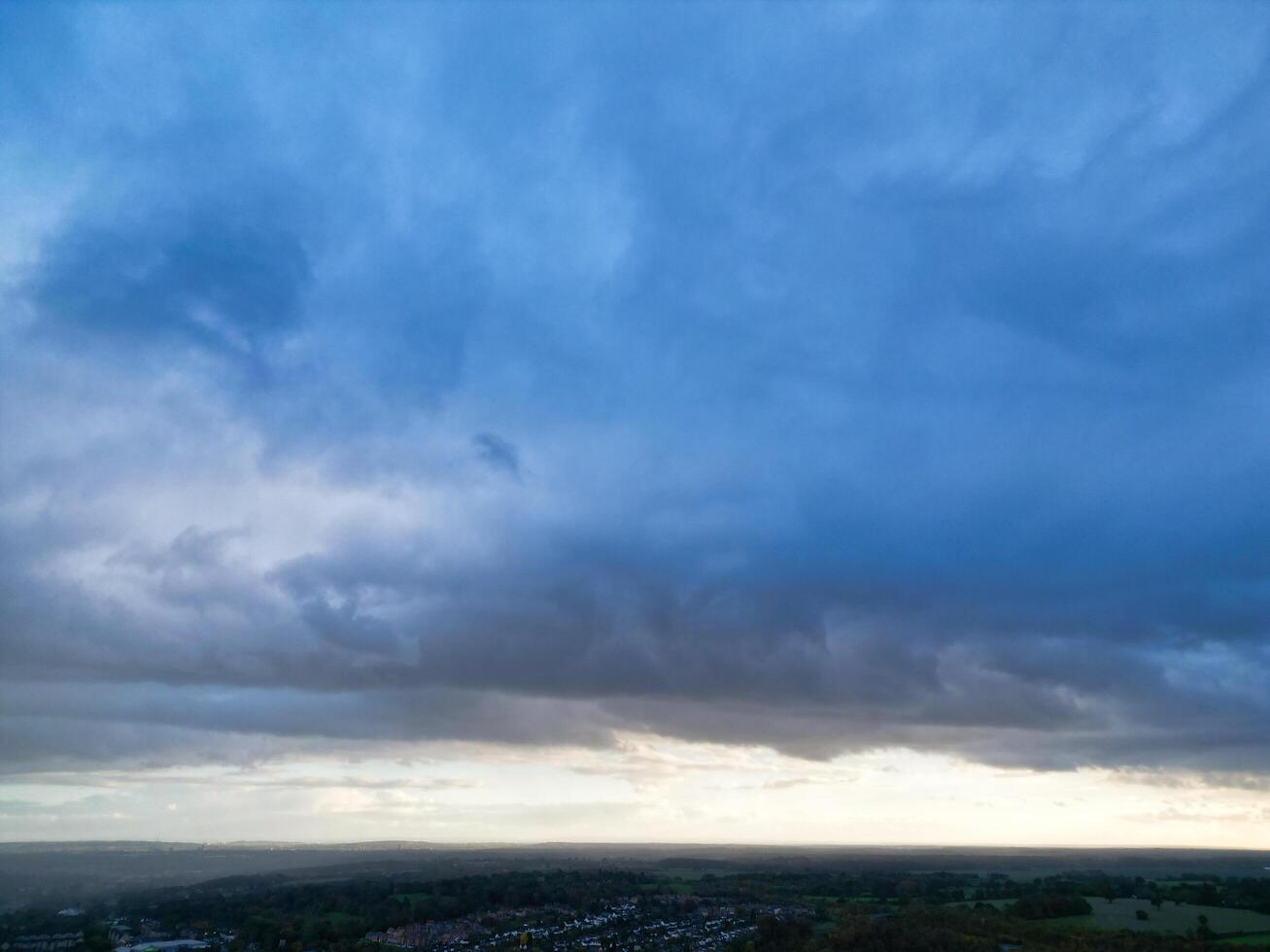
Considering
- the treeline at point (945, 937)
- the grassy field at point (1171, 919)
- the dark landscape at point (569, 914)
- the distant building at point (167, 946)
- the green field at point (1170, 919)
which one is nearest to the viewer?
the treeline at point (945, 937)

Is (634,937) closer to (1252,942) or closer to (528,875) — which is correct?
(1252,942)

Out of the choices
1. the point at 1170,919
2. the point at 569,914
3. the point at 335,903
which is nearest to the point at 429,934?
the point at 569,914

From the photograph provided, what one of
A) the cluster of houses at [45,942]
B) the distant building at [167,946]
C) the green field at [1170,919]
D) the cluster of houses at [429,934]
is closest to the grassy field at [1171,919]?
the green field at [1170,919]

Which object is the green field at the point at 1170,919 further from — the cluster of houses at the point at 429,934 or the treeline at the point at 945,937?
the cluster of houses at the point at 429,934

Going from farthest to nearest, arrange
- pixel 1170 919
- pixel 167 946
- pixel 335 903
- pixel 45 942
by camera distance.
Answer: pixel 335 903 → pixel 1170 919 → pixel 167 946 → pixel 45 942

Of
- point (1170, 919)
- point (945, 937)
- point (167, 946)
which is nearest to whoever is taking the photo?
point (945, 937)

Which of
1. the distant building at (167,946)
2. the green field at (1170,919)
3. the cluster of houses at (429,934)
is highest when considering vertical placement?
the distant building at (167,946)

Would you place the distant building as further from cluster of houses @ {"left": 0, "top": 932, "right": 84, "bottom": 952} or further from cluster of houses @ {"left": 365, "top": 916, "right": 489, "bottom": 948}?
cluster of houses @ {"left": 365, "top": 916, "right": 489, "bottom": 948}

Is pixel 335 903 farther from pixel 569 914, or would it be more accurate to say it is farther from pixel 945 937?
pixel 945 937

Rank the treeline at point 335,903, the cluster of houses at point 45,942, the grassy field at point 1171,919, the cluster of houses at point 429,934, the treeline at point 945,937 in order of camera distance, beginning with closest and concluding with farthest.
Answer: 1. the cluster of houses at point 45,942
2. the treeline at point 945,937
3. the grassy field at point 1171,919
4. the cluster of houses at point 429,934
5. the treeline at point 335,903

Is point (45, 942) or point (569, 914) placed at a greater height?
point (45, 942)

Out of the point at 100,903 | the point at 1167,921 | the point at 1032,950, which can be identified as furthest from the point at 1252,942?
the point at 100,903
